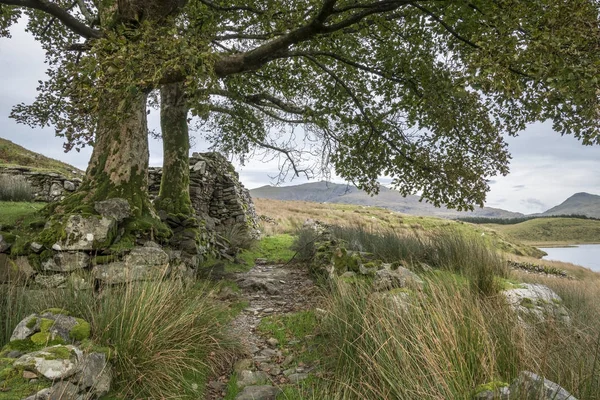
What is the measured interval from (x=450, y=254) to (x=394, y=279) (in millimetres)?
2894

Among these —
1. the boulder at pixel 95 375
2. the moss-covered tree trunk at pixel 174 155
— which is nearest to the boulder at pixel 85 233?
the moss-covered tree trunk at pixel 174 155

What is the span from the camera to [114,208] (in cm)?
630

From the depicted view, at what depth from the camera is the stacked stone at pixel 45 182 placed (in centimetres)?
1131

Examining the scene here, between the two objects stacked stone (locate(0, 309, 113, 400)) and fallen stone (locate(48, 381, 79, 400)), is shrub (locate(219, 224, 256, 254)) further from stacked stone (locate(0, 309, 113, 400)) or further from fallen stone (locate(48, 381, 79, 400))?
fallen stone (locate(48, 381, 79, 400))

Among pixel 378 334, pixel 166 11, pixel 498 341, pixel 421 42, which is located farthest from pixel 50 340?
pixel 421 42

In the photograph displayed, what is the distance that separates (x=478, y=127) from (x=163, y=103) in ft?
29.2

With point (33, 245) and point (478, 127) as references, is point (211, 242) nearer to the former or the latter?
point (33, 245)

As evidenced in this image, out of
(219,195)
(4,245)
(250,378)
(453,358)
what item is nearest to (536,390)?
(453,358)

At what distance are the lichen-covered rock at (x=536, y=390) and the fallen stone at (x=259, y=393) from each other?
2.34m

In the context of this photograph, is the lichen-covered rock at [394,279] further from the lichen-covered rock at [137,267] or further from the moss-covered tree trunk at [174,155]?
the moss-covered tree trunk at [174,155]

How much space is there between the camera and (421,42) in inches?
321

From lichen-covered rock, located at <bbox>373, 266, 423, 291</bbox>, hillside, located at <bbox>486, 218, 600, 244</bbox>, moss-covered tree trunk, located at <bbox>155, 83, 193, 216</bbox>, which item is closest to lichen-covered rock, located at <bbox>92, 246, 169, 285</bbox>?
moss-covered tree trunk, located at <bbox>155, 83, 193, 216</bbox>

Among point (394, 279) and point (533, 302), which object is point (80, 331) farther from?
point (533, 302)

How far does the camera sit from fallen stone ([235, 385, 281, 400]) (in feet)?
11.6
